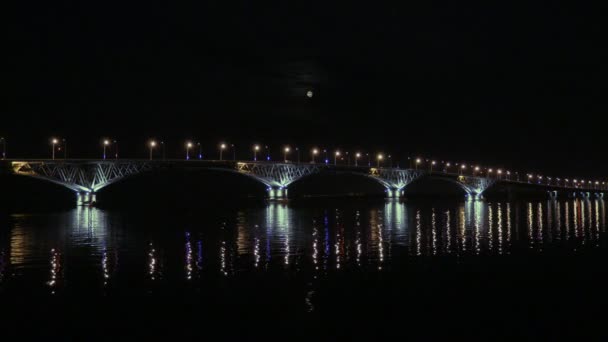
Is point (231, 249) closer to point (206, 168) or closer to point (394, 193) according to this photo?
point (206, 168)

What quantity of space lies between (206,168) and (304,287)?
3687 inches

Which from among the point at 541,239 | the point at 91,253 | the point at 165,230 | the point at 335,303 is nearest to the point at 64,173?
the point at 165,230

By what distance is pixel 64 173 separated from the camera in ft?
305

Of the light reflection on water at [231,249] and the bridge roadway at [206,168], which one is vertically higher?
the bridge roadway at [206,168]

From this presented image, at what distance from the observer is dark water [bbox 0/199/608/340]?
40.5ft

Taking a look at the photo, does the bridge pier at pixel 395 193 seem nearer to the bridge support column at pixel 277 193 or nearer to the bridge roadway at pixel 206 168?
the bridge roadway at pixel 206 168

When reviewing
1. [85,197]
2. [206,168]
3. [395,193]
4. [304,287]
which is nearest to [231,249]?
[304,287]

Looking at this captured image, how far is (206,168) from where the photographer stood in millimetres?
107938

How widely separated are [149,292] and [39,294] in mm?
3071

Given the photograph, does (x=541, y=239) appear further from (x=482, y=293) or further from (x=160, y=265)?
(x=160, y=265)

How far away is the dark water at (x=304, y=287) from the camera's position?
1236 centimetres

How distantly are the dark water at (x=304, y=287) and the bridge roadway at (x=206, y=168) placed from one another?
204 ft

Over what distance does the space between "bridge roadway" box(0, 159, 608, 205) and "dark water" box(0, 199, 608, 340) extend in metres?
62.3

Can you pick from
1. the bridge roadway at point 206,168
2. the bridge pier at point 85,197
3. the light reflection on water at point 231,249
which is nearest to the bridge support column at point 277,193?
the bridge roadway at point 206,168
